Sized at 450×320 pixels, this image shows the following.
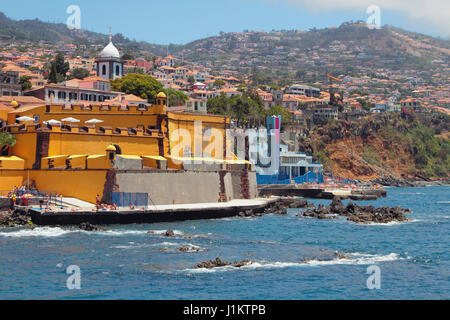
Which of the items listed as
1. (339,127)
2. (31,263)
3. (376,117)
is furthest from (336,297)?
(376,117)

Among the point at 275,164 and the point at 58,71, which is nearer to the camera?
the point at 275,164

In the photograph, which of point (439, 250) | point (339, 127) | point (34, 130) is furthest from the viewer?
point (339, 127)

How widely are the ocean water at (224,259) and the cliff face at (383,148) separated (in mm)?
82866

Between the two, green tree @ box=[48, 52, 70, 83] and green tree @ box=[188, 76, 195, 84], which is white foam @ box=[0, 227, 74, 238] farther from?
green tree @ box=[188, 76, 195, 84]

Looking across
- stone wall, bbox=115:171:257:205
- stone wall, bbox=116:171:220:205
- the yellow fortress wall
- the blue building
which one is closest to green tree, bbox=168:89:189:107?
the blue building

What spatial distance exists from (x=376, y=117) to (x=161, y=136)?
4260 inches

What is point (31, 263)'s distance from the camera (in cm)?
2762

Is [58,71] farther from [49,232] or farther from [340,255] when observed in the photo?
[340,255]

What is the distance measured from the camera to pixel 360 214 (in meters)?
Result: 50.0

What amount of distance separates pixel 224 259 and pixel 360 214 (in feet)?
74.4

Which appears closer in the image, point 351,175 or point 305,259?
point 305,259

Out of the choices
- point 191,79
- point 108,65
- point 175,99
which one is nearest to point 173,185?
point 175,99

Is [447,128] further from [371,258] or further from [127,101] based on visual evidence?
[371,258]

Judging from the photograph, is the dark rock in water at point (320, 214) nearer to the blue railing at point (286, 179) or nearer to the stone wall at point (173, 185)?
the stone wall at point (173, 185)
